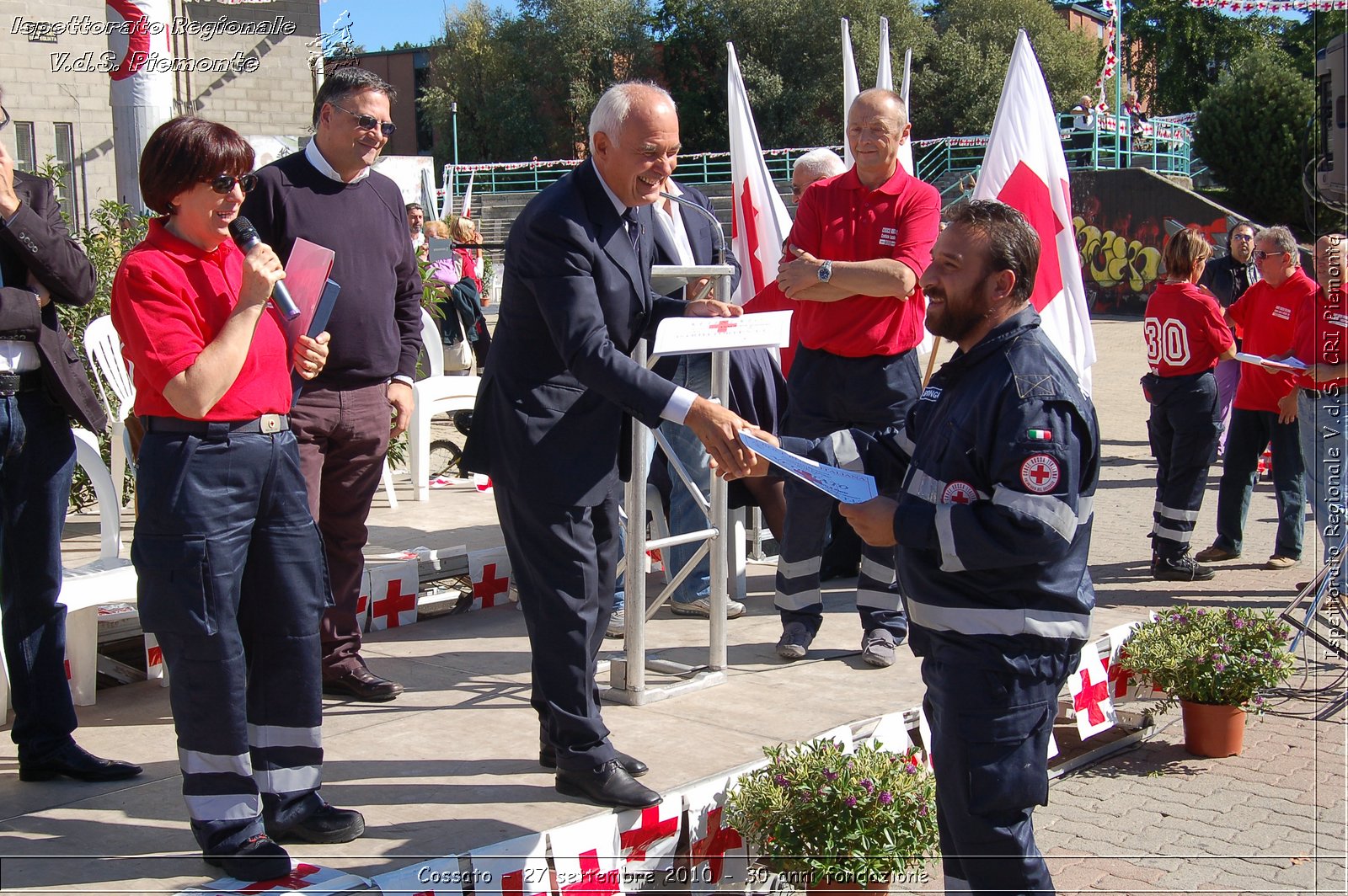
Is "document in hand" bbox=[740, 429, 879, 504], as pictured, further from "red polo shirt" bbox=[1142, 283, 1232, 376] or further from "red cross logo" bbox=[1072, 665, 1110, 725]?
"red polo shirt" bbox=[1142, 283, 1232, 376]

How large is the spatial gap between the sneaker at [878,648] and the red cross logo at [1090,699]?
787 mm

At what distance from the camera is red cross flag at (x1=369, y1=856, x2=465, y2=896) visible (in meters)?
3.07

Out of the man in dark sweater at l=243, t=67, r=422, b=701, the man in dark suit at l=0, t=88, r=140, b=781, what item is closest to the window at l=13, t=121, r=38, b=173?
the man in dark sweater at l=243, t=67, r=422, b=701

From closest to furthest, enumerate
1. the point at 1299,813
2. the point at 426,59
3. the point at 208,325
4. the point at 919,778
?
the point at 208,325 → the point at 919,778 → the point at 1299,813 → the point at 426,59

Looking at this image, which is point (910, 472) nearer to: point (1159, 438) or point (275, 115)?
point (1159, 438)

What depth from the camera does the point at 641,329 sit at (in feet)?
13.8

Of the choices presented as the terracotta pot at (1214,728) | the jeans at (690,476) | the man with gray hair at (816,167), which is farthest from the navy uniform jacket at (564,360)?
the man with gray hair at (816,167)

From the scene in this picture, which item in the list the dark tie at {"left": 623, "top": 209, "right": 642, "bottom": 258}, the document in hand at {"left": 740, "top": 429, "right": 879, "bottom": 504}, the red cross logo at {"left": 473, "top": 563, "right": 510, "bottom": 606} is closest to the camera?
the document in hand at {"left": 740, "top": 429, "right": 879, "bottom": 504}

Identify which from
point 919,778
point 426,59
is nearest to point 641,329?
point 919,778

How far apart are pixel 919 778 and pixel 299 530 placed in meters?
1.98

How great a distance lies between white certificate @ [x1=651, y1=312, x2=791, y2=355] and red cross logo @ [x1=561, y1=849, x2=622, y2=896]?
5.11 feet

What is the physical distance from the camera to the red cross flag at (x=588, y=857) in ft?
11.0

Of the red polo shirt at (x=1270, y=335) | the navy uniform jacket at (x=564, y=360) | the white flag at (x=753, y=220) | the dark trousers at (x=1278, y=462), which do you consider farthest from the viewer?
the white flag at (x=753, y=220)

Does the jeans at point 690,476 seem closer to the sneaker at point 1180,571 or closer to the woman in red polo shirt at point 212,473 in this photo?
the woman in red polo shirt at point 212,473
